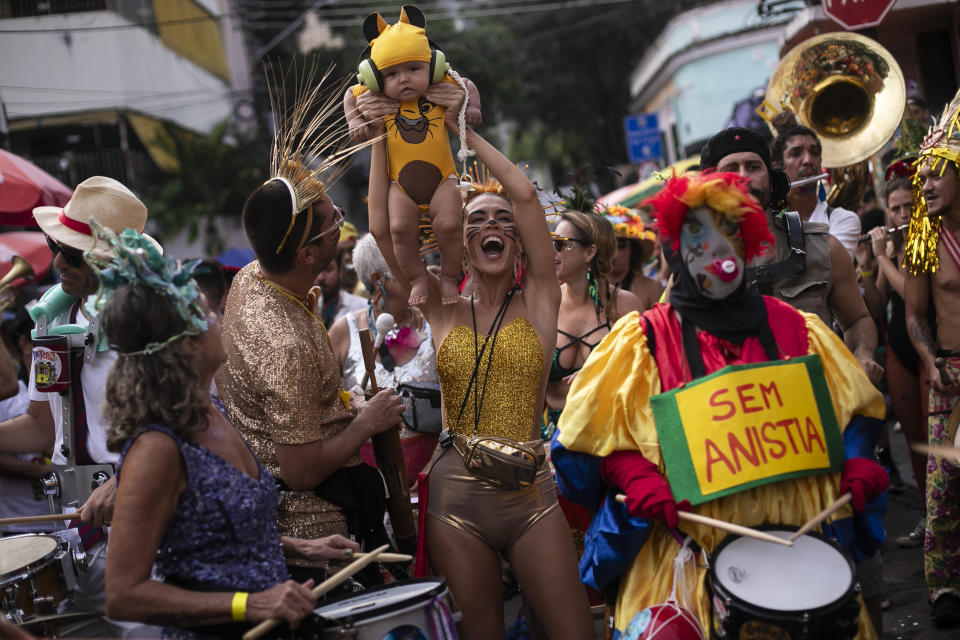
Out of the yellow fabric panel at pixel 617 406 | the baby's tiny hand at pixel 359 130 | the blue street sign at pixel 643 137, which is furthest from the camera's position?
the blue street sign at pixel 643 137

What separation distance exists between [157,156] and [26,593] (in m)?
21.3

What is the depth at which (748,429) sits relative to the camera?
3172mm

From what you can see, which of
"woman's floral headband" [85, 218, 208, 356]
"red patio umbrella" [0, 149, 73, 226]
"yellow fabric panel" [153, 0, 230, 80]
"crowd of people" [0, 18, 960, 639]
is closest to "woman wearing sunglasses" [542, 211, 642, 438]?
"crowd of people" [0, 18, 960, 639]

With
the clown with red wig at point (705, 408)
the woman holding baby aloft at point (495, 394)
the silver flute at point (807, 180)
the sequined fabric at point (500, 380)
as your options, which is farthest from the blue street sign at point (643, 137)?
the clown with red wig at point (705, 408)

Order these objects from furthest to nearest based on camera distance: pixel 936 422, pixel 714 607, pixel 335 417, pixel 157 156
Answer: pixel 157 156, pixel 936 422, pixel 335 417, pixel 714 607

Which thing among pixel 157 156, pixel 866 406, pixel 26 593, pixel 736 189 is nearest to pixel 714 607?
pixel 866 406

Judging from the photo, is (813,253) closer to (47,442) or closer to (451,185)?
(451,185)

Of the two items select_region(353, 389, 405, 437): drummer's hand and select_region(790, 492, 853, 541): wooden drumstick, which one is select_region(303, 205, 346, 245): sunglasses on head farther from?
select_region(790, 492, 853, 541): wooden drumstick

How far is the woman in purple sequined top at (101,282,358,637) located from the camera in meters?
2.54

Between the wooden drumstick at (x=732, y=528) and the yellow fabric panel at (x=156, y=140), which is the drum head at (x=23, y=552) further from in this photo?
the yellow fabric panel at (x=156, y=140)

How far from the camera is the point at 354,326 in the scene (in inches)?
241

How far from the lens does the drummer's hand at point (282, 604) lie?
8.59 feet

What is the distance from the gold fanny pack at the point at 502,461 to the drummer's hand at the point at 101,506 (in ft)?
4.38

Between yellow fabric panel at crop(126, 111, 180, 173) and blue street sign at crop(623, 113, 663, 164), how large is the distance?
444 inches
